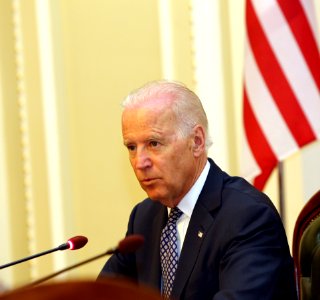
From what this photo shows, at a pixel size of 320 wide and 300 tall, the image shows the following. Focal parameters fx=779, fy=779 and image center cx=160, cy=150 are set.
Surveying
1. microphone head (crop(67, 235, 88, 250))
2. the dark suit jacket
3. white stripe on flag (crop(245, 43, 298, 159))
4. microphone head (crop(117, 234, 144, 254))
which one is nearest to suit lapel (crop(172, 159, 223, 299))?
the dark suit jacket

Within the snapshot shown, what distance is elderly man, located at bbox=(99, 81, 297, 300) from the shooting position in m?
2.40

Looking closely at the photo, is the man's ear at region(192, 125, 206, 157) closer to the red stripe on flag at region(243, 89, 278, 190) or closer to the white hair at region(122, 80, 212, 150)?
the white hair at region(122, 80, 212, 150)

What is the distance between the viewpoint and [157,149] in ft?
8.54

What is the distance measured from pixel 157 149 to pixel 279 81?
1.03 metres

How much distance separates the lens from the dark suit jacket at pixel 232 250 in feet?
7.70

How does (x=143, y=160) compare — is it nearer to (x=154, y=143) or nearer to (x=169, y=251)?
(x=154, y=143)

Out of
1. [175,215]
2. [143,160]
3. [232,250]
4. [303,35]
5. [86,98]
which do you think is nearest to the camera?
[232,250]

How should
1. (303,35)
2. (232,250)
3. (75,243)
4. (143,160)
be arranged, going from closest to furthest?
(75,243) < (232,250) < (143,160) < (303,35)

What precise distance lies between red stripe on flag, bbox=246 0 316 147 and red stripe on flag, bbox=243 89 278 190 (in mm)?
138

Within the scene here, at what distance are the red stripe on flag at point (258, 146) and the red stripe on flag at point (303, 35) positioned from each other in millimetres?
342

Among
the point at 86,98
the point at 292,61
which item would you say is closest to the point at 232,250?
Result: the point at 292,61

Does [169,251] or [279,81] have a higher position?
[279,81]

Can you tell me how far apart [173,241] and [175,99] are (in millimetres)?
491

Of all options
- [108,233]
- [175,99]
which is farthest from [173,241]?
[108,233]
